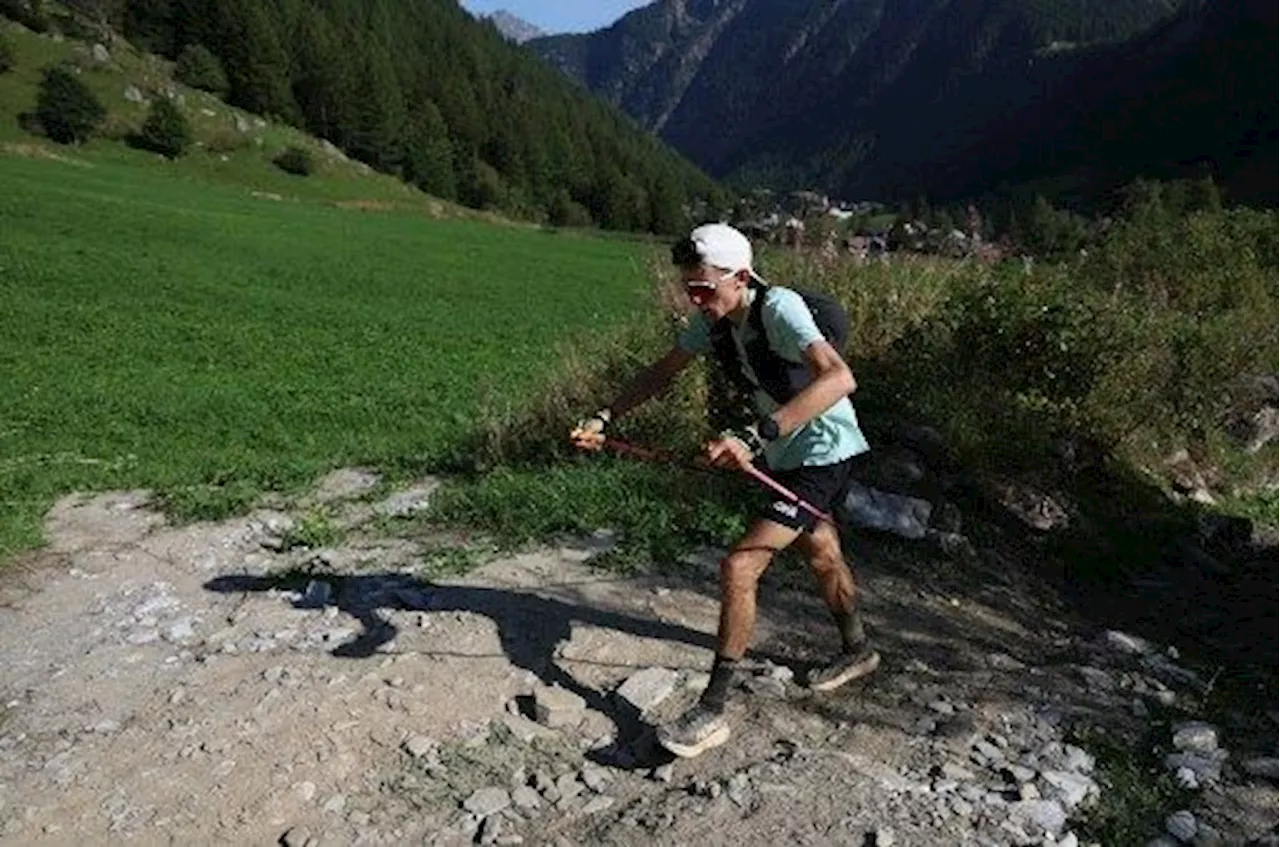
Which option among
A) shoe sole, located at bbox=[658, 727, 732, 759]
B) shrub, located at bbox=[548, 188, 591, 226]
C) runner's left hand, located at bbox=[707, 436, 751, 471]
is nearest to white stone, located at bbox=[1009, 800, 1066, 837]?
shoe sole, located at bbox=[658, 727, 732, 759]

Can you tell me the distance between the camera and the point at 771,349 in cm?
553

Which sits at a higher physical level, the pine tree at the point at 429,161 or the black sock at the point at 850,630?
the black sock at the point at 850,630

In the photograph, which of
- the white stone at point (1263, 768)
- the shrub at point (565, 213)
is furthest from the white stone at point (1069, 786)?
the shrub at point (565, 213)

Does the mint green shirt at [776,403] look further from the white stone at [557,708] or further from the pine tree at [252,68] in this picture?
the pine tree at [252,68]

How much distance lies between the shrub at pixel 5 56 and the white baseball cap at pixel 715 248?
3812 inches

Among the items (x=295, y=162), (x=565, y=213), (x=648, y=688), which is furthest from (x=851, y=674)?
(x=565, y=213)

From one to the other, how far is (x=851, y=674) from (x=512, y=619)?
2017 mm

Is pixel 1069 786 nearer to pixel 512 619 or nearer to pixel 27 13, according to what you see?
pixel 512 619

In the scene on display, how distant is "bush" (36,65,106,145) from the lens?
78562 mm

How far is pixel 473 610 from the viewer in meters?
6.92

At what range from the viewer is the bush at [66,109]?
78562 millimetres

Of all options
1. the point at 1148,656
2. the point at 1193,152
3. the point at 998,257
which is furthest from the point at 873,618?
the point at 1193,152

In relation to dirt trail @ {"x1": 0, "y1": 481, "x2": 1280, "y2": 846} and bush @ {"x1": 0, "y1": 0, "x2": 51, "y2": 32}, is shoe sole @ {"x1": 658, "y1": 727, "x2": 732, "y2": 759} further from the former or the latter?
bush @ {"x1": 0, "y1": 0, "x2": 51, "y2": 32}

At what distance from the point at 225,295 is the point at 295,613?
75.4 ft
